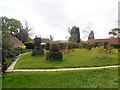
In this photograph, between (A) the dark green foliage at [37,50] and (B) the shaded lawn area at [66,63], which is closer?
(B) the shaded lawn area at [66,63]

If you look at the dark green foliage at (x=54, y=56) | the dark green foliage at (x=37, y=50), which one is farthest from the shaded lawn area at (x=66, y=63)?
the dark green foliage at (x=37, y=50)

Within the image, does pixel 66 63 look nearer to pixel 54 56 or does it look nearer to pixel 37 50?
pixel 54 56

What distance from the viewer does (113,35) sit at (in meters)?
68.8

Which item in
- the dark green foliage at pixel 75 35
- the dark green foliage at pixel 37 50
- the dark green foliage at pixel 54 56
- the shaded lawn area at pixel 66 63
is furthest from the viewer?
the dark green foliage at pixel 75 35

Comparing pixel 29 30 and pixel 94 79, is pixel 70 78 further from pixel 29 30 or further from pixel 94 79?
pixel 29 30

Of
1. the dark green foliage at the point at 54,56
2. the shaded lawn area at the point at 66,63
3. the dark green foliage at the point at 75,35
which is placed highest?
the dark green foliage at the point at 75,35

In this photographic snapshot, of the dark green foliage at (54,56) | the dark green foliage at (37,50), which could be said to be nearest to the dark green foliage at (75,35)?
the dark green foliage at (37,50)

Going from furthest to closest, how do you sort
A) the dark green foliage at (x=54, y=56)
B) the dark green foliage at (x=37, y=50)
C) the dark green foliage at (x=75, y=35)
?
the dark green foliage at (x=75, y=35) < the dark green foliage at (x=37, y=50) < the dark green foliage at (x=54, y=56)

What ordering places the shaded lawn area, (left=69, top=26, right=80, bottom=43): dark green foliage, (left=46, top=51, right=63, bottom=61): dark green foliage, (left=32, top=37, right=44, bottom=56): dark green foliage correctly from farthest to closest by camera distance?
1. (left=69, top=26, right=80, bottom=43): dark green foliage
2. (left=32, top=37, right=44, bottom=56): dark green foliage
3. (left=46, top=51, right=63, bottom=61): dark green foliage
4. the shaded lawn area

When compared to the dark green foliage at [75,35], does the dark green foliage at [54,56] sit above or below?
below

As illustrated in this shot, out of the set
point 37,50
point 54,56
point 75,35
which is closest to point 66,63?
point 54,56

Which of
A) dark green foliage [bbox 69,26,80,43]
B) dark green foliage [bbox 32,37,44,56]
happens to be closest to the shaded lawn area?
dark green foliage [bbox 32,37,44,56]

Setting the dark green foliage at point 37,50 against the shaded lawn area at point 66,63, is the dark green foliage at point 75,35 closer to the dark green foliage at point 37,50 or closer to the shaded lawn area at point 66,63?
the dark green foliage at point 37,50

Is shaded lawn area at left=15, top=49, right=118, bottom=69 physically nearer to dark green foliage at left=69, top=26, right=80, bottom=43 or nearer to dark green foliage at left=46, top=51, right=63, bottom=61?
dark green foliage at left=46, top=51, right=63, bottom=61
